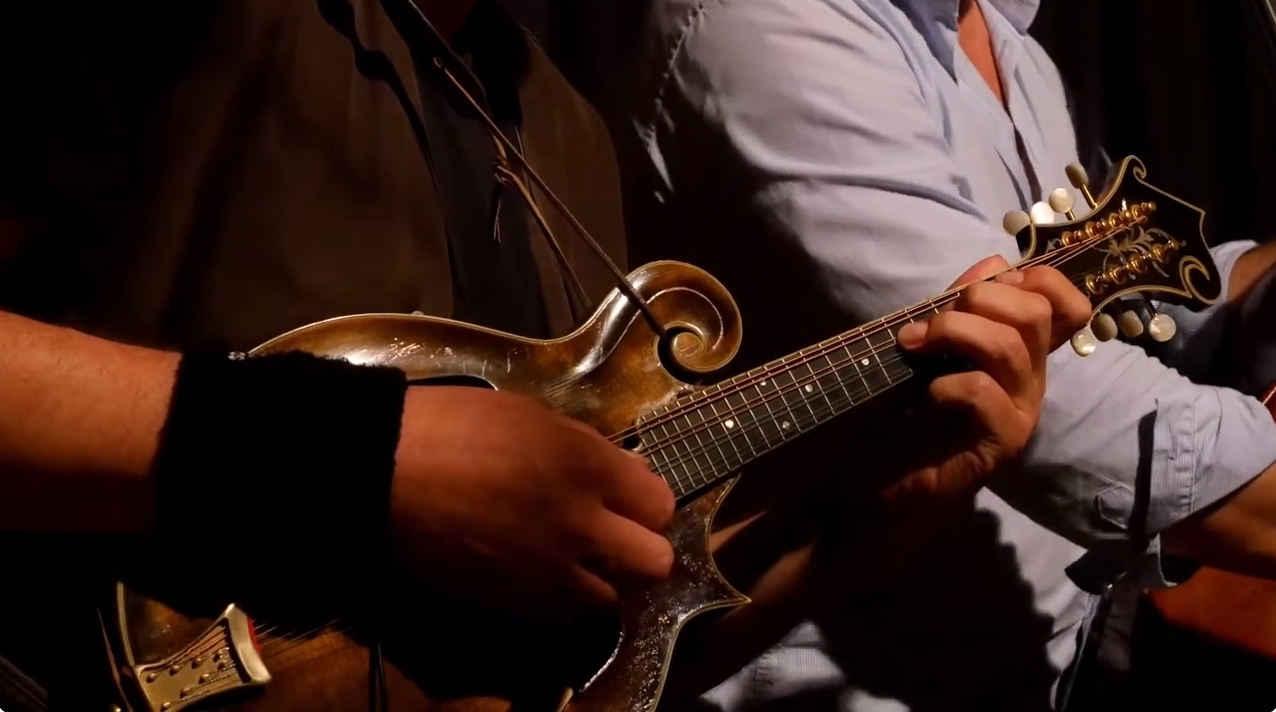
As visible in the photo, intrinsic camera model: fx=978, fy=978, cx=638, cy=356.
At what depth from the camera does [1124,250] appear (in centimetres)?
67

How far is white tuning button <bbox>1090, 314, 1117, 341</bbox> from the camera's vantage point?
25.8 inches

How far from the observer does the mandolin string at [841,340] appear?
0.56 meters

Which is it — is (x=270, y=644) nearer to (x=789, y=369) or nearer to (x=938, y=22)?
(x=789, y=369)

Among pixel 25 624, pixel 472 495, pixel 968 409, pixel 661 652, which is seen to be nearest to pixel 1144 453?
pixel 968 409

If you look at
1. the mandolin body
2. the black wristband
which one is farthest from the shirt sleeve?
the black wristband

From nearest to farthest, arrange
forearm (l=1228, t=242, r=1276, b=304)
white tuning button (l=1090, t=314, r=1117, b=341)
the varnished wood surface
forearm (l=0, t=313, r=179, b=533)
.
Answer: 1. forearm (l=0, t=313, r=179, b=533)
2. white tuning button (l=1090, t=314, r=1117, b=341)
3. the varnished wood surface
4. forearm (l=1228, t=242, r=1276, b=304)

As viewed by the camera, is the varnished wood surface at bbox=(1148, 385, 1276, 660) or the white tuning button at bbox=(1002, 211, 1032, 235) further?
the varnished wood surface at bbox=(1148, 385, 1276, 660)

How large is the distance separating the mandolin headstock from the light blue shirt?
0.03m

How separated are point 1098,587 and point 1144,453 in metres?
0.17

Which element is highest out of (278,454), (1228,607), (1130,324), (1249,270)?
(278,454)

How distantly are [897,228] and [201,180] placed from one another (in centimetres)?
42

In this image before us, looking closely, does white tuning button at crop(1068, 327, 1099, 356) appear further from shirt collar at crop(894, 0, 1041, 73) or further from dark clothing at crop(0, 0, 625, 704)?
dark clothing at crop(0, 0, 625, 704)

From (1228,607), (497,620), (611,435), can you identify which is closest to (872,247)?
(611,435)

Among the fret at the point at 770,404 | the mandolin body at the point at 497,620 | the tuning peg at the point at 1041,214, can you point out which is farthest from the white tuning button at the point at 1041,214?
the mandolin body at the point at 497,620
